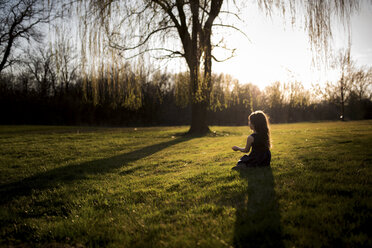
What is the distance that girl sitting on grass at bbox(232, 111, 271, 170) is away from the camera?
418 cm

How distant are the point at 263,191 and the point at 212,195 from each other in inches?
28.5

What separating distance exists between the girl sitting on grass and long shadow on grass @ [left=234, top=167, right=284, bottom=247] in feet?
3.09

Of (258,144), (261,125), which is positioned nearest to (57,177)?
(258,144)

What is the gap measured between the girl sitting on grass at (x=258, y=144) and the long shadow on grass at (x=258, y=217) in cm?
94

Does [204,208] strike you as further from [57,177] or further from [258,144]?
[57,177]

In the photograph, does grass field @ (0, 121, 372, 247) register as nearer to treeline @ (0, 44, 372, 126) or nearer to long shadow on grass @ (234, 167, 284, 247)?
long shadow on grass @ (234, 167, 284, 247)

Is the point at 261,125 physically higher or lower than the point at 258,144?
higher

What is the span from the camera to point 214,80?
9.77 meters

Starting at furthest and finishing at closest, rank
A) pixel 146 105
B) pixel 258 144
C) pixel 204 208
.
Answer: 1. pixel 146 105
2. pixel 258 144
3. pixel 204 208

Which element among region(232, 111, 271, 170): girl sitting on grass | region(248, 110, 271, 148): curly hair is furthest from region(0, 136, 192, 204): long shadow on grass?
region(248, 110, 271, 148): curly hair

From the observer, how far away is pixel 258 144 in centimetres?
419

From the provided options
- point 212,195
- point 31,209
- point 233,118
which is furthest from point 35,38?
point 233,118

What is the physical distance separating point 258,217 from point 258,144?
2.15 meters

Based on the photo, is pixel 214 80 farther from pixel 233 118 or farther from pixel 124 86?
pixel 233 118
